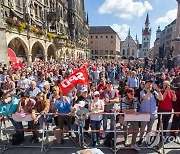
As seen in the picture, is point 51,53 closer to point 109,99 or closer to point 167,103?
point 109,99

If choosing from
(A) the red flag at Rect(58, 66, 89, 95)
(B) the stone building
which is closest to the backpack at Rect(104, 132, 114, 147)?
(A) the red flag at Rect(58, 66, 89, 95)

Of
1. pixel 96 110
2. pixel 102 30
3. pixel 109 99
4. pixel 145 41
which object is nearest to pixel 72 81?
pixel 109 99

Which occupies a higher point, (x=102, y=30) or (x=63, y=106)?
(x=102, y=30)

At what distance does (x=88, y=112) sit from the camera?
607 cm

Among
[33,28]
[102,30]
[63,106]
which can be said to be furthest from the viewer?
[102,30]

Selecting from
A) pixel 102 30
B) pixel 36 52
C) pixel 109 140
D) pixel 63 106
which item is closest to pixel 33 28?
pixel 36 52

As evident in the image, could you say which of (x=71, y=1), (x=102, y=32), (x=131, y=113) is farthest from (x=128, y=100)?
(x=102, y=32)

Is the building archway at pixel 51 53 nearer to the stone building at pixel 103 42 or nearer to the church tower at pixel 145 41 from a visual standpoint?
the stone building at pixel 103 42

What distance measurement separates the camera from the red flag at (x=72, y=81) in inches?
274

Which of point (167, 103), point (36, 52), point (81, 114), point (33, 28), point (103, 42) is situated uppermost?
point (103, 42)

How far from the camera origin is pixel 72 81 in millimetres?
7207

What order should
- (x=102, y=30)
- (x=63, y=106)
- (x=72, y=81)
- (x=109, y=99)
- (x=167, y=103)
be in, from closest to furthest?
(x=167, y=103) → (x=63, y=106) → (x=109, y=99) → (x=72, y=81) → (x=102, y=30)

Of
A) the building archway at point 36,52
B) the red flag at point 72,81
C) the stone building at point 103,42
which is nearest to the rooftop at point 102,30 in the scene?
the stone building at point 103,42

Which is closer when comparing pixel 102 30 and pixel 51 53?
pixel 51 53
